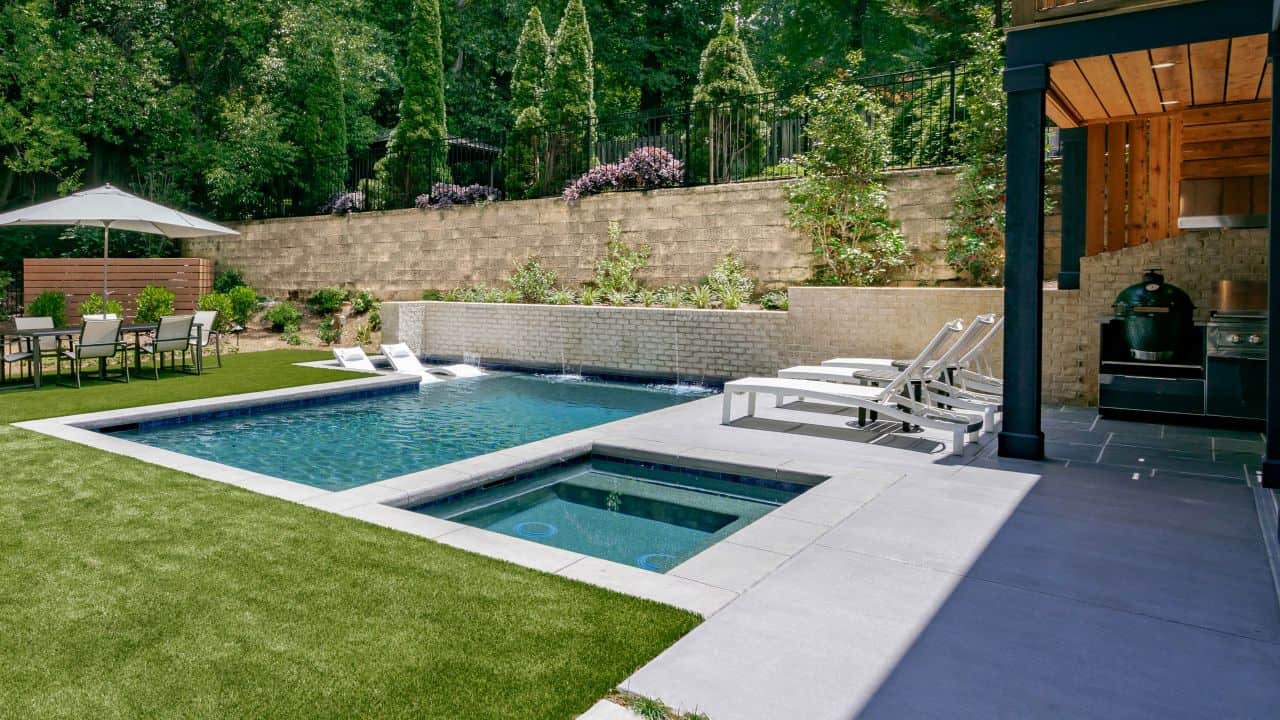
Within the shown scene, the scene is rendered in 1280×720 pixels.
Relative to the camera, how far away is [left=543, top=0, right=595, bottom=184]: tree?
55.0 ft

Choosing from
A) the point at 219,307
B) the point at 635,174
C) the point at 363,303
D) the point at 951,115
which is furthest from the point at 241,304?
the point at 951,115

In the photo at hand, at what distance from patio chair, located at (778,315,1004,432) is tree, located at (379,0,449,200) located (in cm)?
1311

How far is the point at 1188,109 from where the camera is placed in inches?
320

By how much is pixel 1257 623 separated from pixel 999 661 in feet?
3.95

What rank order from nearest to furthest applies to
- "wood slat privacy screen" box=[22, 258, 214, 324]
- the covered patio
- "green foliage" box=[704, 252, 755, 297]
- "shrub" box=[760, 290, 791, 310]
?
the covered patio < "shrub" box=[760, 290, 791, 310] < "green foliage" box=[704, 252, 755, 297] < "wood slat privacy screen" box=[22, 258, 214, 324]

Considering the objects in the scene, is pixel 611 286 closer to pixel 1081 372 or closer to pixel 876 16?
pixel 1081 372

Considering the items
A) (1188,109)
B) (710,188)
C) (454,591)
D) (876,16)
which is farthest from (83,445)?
(876,16)

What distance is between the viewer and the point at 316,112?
20.4m

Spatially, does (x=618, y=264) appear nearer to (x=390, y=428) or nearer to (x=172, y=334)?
(x=390, y=428)

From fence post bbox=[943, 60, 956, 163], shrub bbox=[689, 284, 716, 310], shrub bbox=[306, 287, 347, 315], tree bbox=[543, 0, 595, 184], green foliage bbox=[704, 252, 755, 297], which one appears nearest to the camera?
fence post bbox=[943, 60, 956, 163]

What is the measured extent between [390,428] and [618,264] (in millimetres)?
7059

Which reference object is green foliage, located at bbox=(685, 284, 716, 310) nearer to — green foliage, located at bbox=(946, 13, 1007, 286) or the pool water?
green foliage, located at bbox=(946, 13, 1007, 286)

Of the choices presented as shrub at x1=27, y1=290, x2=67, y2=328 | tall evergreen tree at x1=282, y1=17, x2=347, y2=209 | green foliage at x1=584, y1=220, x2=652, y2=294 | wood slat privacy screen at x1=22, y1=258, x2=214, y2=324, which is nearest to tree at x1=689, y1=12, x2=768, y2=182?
green foliage at x1=584, y1=220, x2=652, y2=294

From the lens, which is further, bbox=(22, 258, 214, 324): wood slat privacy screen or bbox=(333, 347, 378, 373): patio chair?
bbox=(22, 258, 214, 324): wood slat privacy screen
